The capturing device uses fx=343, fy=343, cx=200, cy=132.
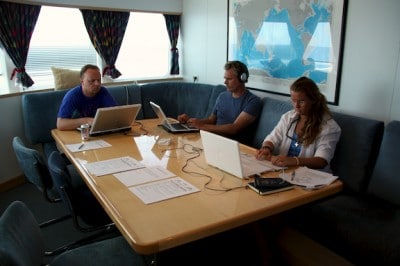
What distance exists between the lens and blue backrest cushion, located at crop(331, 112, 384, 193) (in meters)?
2.26

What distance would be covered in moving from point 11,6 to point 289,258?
3357 mm

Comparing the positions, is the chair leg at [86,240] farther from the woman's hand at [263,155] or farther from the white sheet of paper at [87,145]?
the woman's hand at [263,155]

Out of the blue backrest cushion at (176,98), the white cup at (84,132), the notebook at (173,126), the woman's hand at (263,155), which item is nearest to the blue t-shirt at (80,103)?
the white cup at (84,132)

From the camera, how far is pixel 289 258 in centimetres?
179

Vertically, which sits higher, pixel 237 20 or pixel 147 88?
pixel 237 20

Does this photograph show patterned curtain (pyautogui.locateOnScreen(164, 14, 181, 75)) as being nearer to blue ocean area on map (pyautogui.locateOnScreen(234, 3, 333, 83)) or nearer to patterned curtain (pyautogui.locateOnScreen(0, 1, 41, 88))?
blue ocean area on map (pyautogui.locateOnScreen(234, 3, 333, 83))

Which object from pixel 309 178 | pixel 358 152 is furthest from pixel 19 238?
pixel 358 152

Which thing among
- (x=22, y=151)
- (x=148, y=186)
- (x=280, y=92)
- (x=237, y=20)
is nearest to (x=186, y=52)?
(x=237, y=20)

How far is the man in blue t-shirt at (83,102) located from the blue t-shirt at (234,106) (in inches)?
39.7

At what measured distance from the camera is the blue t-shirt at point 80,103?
9.46ft

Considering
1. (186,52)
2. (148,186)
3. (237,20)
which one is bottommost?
(148,186)

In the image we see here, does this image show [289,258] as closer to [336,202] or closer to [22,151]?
[336,202]

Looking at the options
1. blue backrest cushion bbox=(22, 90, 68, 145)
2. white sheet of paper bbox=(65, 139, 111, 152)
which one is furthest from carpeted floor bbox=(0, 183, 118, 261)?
white sheet of paper bbox=(65, 139, 111, 152)

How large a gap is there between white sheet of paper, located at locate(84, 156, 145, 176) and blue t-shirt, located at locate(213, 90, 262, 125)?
1257mm
